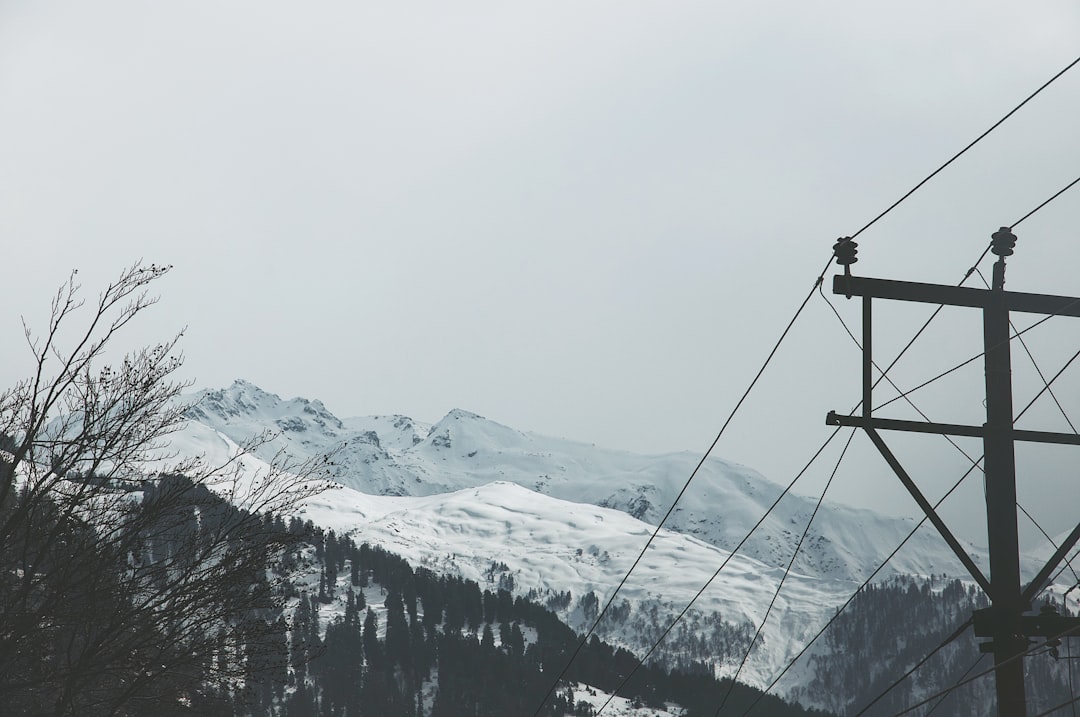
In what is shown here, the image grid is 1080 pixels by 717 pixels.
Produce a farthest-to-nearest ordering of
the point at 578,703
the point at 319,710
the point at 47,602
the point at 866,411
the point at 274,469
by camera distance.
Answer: the point at 578,703 < the point at 319,710 < the point at 274,469 < the point at 866,411 < the point at 47,602

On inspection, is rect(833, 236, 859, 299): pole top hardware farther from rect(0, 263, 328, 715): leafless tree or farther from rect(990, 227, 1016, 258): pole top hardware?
rect(0, 263, 328, 715): leafless tree

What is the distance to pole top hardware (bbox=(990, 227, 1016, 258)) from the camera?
14.5 metres

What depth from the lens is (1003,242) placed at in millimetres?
14500

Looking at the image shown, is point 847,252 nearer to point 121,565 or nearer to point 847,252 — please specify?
point 847,252

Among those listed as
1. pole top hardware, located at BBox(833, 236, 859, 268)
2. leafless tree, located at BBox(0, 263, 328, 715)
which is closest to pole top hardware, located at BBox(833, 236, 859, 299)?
pole top hardware, located at BBox(833, 236, 859, 268)

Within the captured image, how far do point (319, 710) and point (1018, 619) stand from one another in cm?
18133

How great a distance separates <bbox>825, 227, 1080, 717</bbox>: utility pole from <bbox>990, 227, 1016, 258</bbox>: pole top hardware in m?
0.01

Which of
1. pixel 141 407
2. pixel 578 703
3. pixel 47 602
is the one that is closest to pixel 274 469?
pixel 141 407

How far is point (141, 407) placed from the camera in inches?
563

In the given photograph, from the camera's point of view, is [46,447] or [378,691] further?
[378,691]

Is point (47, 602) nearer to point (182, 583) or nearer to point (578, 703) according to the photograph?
point (182, 583)

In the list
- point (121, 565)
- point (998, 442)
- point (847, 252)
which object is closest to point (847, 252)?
point (847, 252)

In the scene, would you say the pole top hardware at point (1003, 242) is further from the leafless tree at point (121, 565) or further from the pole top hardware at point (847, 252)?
the leafless tree at point (121, 565)

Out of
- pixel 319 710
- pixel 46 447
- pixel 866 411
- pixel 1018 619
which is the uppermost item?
pixel 866 411
